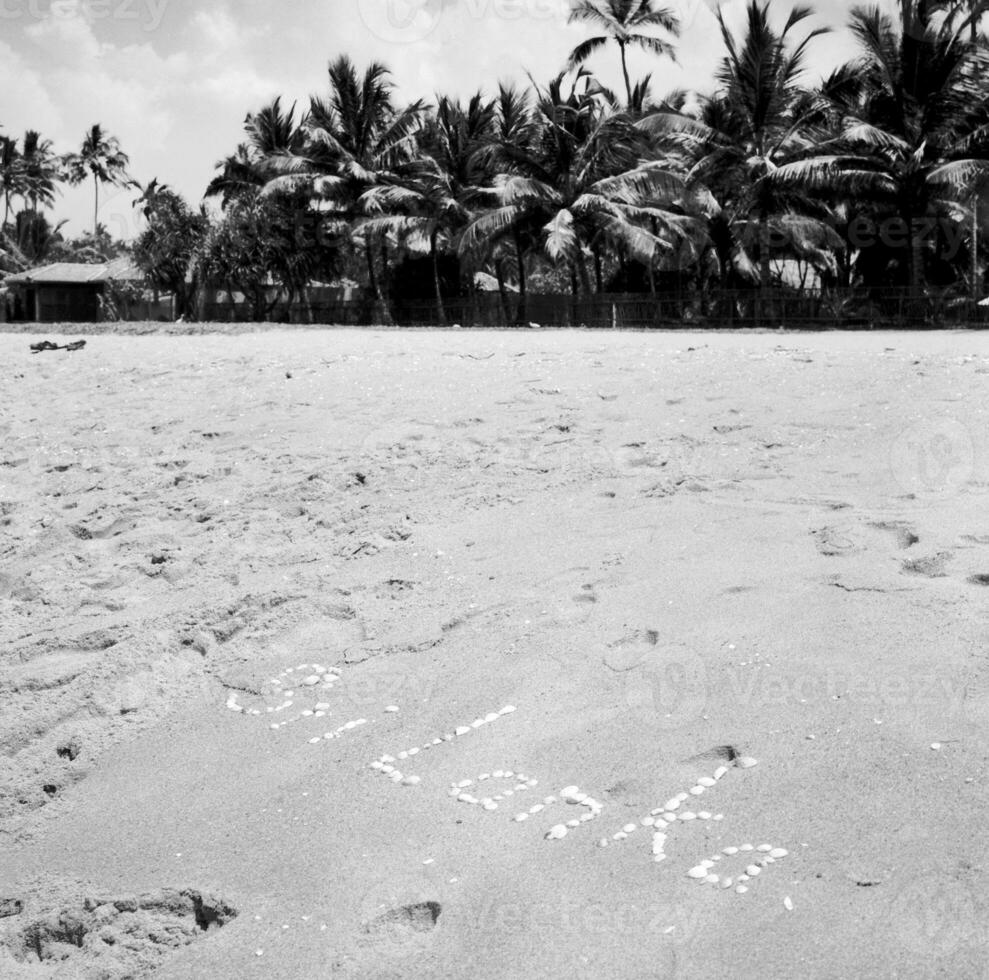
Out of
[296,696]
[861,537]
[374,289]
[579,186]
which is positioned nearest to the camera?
[296,696]

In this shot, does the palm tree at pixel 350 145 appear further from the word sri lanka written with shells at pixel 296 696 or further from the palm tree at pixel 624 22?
the word sri lanka written with shells at pixel 296 696

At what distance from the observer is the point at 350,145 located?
31.3 m

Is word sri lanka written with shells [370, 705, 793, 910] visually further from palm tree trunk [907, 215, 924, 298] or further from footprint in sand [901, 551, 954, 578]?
palm tree trunk [907, 215, 924, 298]

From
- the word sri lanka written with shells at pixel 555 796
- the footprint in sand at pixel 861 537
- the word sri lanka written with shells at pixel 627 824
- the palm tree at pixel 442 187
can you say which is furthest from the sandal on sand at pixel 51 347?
the palm tree at pixel 442 187

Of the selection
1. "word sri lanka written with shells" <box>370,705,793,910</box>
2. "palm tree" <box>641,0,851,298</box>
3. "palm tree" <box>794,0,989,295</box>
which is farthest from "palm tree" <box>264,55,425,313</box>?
"word sri lanka written with shells" <box>370,705,793,910</box>

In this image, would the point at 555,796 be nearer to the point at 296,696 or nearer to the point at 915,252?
the point at 296,696

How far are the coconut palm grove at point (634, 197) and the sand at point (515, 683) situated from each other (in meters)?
16.2

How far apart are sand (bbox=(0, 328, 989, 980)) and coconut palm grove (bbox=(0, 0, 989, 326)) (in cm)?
1620

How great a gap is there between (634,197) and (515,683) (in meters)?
23.6

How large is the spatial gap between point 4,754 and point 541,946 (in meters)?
2.38

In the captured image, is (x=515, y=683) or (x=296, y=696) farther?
(x=296, y=696)

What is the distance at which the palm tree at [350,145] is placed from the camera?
1195 inches

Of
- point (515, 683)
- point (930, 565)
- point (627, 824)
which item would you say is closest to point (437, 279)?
point (930, 565)

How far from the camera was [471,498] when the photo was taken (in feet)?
19.6
